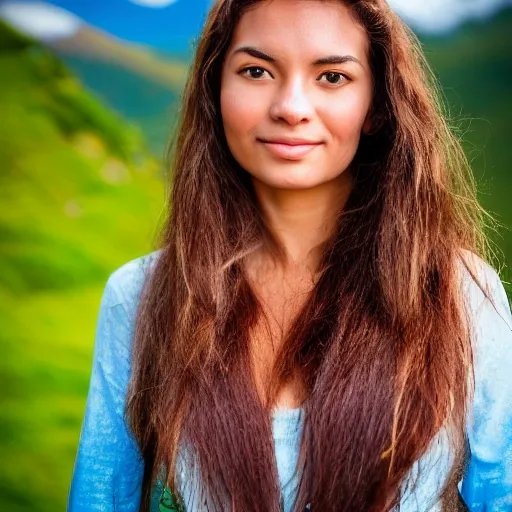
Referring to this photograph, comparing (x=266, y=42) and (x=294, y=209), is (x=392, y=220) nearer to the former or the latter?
(x=294, y=209)

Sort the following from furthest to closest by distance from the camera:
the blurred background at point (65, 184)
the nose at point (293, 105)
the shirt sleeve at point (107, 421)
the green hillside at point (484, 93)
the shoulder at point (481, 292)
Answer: the blurred background at point (65, 184) < the green hillside at point (484, 93) < the shirt sleeve at point (107, 421) < the shoulder at point (481, 292) < the nose at point (293, 105)

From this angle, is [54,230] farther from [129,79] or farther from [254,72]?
[254,72]

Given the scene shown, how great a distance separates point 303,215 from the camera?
59.2 inches

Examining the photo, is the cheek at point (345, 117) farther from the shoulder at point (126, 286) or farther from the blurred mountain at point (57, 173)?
the blurred mountain at point (57, 173)

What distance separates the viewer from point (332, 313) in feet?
4.79

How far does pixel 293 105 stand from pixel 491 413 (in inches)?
25.6

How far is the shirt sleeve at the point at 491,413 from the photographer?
1396mm

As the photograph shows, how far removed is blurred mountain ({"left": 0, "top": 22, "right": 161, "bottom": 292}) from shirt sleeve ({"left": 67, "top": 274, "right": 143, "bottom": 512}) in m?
1.13

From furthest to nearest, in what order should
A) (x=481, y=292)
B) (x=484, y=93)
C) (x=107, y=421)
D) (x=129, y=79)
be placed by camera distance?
1. (x=129, y=79)
2. (x=484, y=93)
3. (x=107, y=421)
4. (x=481, y=292)

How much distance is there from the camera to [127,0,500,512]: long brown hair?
4.48 feet

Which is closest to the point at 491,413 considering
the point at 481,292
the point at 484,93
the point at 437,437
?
the point at 437,437

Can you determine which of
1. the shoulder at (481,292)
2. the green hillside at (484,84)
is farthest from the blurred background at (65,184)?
the shoulder at (481,292)

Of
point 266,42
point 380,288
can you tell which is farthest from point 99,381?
point 266,42

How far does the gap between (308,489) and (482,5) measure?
5.17 ft
